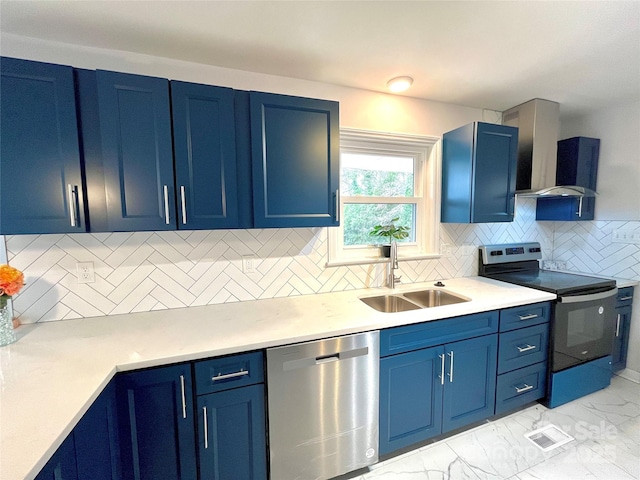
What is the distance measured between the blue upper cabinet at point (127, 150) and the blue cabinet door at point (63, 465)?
0.89 metres

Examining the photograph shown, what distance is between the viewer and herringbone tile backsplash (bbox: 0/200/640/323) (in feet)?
4.98

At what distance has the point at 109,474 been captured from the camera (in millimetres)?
1064

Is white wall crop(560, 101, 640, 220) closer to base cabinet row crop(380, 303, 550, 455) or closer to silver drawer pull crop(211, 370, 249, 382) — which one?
base cabinet row crop(380, 303, 550, 455)

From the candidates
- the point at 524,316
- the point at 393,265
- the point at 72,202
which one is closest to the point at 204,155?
the point at 72,202

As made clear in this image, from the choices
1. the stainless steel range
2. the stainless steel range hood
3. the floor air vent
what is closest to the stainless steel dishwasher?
the floor air vent

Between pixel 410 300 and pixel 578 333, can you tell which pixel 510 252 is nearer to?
pixel 578 333

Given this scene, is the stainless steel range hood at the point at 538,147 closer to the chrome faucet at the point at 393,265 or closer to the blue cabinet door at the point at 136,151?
the chrome faucet at the point at 393,265

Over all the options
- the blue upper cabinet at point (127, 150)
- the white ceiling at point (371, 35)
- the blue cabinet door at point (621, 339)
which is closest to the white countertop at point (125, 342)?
the blue upper cabinet at point (127, 150)

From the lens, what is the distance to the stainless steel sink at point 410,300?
2054 mm

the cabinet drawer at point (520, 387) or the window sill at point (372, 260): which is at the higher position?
the window sill at point (372, 260)

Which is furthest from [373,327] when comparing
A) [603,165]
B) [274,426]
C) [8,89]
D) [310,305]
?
[603,165]

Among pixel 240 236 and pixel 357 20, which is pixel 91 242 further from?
pixel 357 20

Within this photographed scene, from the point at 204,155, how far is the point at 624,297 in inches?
141

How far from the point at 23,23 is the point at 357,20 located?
1.62 metres
